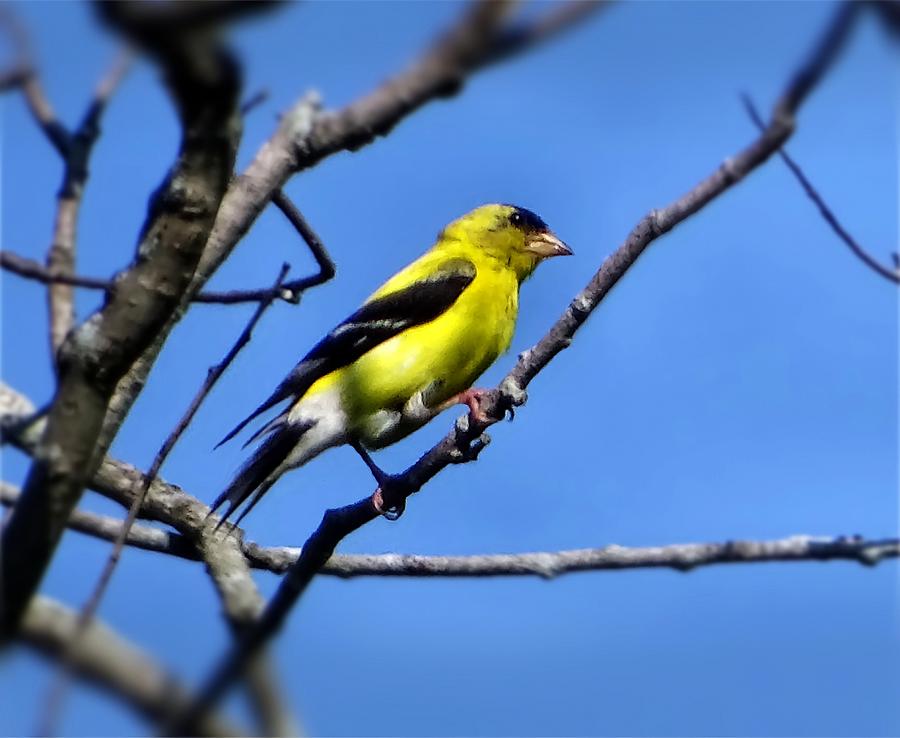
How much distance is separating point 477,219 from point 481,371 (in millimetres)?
1464

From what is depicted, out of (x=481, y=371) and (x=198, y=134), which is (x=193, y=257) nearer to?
(x=198, y=134)

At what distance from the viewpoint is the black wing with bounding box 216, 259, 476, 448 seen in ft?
21.4

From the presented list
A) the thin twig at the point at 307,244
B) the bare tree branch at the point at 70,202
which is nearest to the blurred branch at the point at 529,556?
the bare tree branch at the point at 70,202

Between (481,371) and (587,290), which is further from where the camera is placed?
(481,371)

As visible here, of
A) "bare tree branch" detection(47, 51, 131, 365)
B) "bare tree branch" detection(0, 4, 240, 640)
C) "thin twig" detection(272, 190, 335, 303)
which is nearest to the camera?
"bare tree branch" detection(0, 4, 240, 640)

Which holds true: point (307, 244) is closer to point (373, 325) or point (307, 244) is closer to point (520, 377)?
point (520, 377)

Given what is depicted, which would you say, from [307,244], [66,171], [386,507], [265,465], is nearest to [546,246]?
[265,465]

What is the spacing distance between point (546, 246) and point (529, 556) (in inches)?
174

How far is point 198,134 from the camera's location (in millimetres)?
2604

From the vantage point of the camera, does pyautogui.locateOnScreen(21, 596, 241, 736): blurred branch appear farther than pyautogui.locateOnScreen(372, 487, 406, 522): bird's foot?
No

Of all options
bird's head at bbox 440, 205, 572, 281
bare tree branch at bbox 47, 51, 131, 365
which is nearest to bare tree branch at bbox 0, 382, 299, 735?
bare tree branch at bbox 47, 51, 131, 365

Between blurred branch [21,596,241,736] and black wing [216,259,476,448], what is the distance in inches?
168

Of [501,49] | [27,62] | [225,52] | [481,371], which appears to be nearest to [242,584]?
[27,62]

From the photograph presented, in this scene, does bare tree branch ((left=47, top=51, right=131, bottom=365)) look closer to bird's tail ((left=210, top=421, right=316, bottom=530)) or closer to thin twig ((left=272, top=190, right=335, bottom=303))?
thin twig ((left=272, top=190, right=335, bottom=303))
